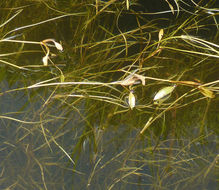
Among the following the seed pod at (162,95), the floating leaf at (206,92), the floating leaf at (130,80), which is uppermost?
the floating leaf at (130,80)

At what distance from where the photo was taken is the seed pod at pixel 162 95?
1670 millimetres

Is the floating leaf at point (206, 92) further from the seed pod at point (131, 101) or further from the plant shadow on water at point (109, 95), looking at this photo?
the seed pod at point (131, 101)

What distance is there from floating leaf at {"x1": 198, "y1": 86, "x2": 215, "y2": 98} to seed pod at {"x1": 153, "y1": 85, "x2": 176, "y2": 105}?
0.15 metres

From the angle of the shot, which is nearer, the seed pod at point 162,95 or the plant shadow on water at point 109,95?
the plant shadow on water at point 109,95

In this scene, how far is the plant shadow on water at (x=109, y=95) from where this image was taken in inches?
61.7

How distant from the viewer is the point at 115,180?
1.56m

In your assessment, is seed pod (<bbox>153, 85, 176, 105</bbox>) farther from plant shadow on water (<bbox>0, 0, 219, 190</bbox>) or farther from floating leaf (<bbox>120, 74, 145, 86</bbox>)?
floating leaf (<bbox>120, 74, 145, 86</bbox>)

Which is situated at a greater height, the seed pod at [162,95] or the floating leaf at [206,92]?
the seed pod at [162,95]

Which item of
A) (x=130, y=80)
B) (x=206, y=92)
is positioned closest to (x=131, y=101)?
(x=130, y=80)

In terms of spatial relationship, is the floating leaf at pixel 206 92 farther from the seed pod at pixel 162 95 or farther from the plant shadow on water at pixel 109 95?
the seed pod at pixel 162 95

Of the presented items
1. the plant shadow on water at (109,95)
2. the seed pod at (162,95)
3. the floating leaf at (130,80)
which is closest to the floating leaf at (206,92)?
the plant shadow on water at (109,95)

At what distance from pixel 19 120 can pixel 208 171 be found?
37.5 inches

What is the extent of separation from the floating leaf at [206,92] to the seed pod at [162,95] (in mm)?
145

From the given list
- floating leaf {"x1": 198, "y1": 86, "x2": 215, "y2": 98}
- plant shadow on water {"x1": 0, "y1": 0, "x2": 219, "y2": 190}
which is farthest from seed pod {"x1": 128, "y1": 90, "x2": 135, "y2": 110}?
floating leaf {"x1": 198, "y1": 86, "x2": 215, "y2": 98}
